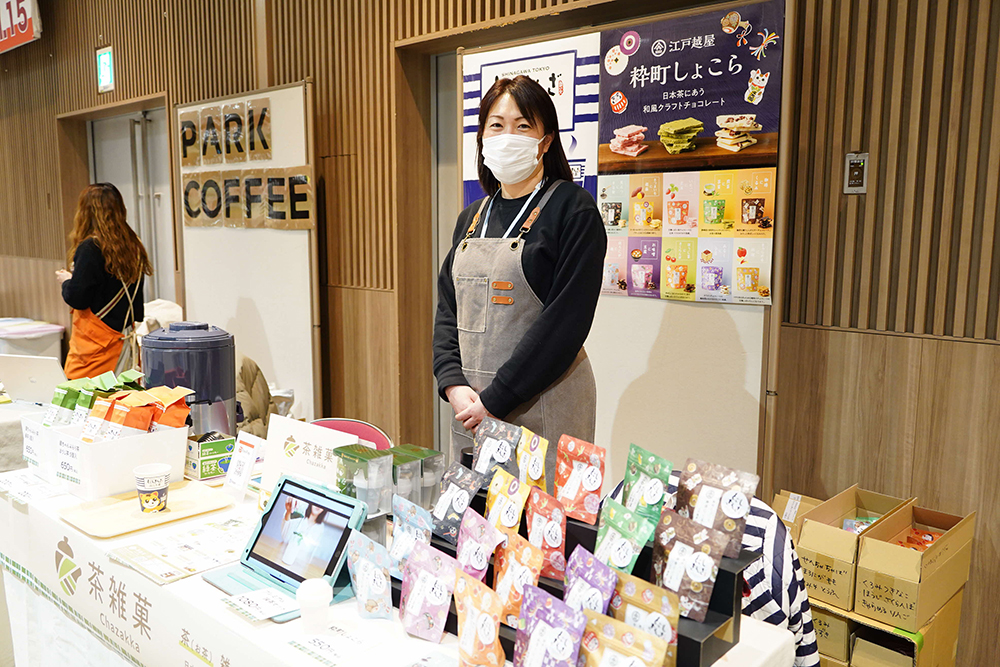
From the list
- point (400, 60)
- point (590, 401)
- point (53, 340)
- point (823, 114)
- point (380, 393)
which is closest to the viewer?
point (590, 401)

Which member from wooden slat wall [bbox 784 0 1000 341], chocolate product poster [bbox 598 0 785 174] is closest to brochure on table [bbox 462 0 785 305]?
chocolate product poster [bbox 598 0 785 174]

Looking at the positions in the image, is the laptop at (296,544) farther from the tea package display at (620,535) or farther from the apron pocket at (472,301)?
the apron pocket at (472,301)

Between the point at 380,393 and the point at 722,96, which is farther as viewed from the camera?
the point at 380,393

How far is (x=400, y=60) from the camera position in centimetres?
389

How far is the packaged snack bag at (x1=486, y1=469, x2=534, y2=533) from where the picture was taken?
1.25 m

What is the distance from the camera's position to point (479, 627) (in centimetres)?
111

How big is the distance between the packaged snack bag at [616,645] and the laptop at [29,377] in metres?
2.62

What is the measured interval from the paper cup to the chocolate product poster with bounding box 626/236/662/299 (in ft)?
5.99

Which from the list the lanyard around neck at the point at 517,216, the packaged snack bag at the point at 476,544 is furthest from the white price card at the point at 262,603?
the lanyard around neck at the point at 517,216

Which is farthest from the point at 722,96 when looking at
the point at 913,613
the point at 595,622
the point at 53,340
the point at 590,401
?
the point at 53,340

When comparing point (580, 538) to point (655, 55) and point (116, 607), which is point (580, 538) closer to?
Result: point (116, 607)

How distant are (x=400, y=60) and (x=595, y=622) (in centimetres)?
344

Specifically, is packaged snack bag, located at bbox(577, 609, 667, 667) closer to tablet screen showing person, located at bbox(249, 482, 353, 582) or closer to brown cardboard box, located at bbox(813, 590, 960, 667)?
tablet screen showing person, located at bbox(249, 482, 353, 582)

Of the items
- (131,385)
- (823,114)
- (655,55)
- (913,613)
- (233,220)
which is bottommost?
(913,613)
